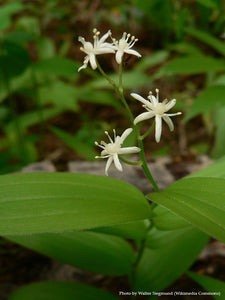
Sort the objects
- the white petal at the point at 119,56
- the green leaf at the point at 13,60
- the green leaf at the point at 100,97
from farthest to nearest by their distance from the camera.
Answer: the green leaf at the point at 100,97 < the green leaf at the point at 13,60 < the white petal at the point at 119,56

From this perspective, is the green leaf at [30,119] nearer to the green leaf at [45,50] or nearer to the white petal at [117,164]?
the green leaf at [45,50]

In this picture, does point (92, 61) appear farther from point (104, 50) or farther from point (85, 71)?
point (85, 71)

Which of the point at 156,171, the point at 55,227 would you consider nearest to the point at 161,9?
the point at 156,171

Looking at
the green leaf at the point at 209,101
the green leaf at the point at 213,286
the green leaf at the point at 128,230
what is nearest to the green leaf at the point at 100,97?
the green leaf at the point at 209,101

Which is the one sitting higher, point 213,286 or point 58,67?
point 58,67

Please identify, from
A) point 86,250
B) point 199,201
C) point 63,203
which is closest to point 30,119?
point 86,250
